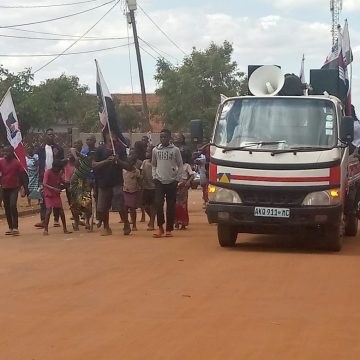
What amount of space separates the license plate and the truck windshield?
0.86 metres

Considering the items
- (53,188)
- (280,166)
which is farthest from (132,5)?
(280,166)

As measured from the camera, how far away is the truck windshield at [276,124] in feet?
37.1

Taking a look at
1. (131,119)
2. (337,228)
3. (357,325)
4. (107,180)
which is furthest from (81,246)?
(131,119)

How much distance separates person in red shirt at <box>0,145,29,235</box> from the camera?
14.8 meters

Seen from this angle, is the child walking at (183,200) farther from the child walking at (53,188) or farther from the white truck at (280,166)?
the white truck at (280,166)

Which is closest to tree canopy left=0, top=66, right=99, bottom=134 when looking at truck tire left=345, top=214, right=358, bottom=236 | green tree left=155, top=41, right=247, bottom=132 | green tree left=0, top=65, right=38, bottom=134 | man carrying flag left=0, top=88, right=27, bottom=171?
green tree left=0, top=65, right=38, bottom=134

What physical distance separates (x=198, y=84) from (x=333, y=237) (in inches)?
1482

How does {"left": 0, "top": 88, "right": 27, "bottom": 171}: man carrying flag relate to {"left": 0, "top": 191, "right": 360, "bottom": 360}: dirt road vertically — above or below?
above

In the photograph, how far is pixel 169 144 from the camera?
539 inches

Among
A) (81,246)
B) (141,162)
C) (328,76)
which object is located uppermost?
(328,76)

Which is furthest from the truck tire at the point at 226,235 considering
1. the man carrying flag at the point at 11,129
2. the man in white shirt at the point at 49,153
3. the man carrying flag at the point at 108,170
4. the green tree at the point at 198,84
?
the green tree at the point at 198,84

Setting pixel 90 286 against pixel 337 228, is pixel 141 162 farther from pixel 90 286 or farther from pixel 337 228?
pixel 90 286

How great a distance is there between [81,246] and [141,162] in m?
3.77

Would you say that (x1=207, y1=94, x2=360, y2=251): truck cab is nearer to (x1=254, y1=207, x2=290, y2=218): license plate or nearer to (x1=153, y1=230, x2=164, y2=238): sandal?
(x1=254, y1=207, x2=290, y2=218): license plate
